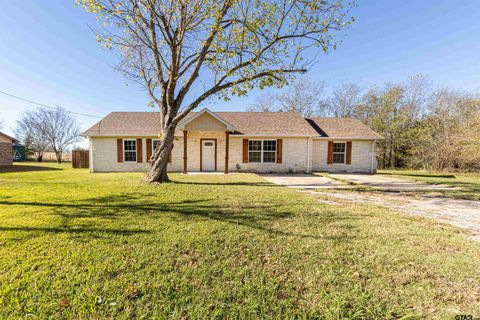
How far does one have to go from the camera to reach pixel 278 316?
6.18 feet

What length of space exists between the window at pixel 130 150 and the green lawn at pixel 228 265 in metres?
9.49

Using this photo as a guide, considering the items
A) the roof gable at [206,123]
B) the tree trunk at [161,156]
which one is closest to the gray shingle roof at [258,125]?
the roof gable at [206,123]

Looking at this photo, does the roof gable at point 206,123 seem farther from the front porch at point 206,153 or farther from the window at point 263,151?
the window at point 263,151

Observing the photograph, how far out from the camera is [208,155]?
46.3 feet

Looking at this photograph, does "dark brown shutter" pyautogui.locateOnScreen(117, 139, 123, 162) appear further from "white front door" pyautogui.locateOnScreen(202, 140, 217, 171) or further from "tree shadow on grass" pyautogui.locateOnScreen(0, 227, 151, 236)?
"tree shadow on grass" pyautogui.locateOnScreen(0, 227, 151, 236)

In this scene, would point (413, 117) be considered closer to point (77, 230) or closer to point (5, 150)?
point (77, 230)

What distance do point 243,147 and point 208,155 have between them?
256 centimetres

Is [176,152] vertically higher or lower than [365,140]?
lower

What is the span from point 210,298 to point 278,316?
2.30 ft

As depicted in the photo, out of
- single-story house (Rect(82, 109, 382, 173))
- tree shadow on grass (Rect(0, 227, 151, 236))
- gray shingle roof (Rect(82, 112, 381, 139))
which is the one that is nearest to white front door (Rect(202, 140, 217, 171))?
single-story house (Rect(82, 109, 382, 173))

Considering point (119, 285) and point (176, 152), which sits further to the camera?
point (176, 152)

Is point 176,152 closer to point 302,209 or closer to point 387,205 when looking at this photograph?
point 302,209

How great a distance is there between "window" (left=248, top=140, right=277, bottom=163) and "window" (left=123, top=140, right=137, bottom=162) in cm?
802

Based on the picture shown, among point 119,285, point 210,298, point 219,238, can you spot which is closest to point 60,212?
point 119,285
